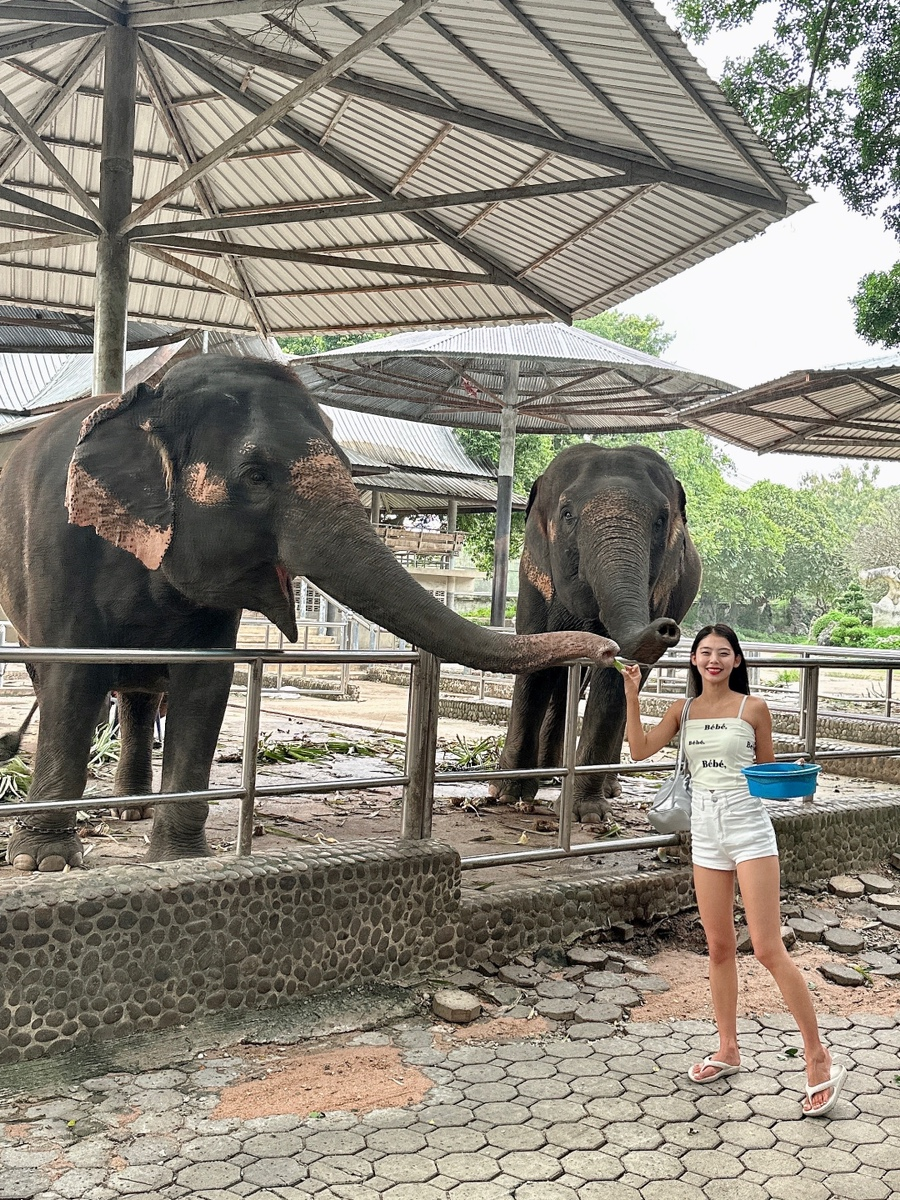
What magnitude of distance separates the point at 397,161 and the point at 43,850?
6058 millimetres

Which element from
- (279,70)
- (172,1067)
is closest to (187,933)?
(172,1067)

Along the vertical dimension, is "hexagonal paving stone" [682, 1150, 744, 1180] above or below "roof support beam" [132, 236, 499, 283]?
below

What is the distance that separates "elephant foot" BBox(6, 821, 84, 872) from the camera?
4516 mm

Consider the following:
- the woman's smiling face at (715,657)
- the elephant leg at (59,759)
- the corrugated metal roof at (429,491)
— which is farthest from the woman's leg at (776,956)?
the corrugated metal roof at (429,491)

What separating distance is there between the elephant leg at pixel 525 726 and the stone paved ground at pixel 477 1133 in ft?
10.9

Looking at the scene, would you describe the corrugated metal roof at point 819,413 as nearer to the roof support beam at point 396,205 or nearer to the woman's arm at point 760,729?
the roof support beam at point 396,205

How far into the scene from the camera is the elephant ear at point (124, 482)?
4.45 meters

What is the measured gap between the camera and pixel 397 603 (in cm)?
406

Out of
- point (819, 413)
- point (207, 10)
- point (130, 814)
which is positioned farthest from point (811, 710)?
point (819, 413)

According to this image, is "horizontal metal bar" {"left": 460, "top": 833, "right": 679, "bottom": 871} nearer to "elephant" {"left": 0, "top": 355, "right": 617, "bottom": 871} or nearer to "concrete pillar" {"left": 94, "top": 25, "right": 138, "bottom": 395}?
"elephant" {"left": 0, "top": 355, "right": 617, "bottom": 871}

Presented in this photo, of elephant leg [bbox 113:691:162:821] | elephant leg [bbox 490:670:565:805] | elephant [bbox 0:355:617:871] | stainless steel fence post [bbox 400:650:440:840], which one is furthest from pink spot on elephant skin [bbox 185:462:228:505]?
elephant leg [bbox 490:670:565:805]

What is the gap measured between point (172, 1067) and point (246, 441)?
222 centimetres

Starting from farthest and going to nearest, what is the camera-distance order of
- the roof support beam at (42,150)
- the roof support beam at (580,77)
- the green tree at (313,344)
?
the green tree at (313,344), the roof support beam at (42,150), the roof support beam at (580,77)

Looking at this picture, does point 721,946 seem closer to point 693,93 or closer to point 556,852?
point 556,852
